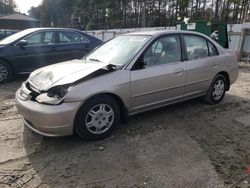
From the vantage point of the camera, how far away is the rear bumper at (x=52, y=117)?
11.3 ft

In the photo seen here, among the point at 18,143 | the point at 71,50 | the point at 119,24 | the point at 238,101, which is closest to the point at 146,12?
the point at 119,24

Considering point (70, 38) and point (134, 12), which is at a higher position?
point (134, 12)

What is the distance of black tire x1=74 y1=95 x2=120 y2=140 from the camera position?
3.65 metres

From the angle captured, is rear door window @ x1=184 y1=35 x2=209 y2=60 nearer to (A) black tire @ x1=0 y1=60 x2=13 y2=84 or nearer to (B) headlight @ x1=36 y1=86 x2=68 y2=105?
(B) headlight @ x1=36 y1=86 x2=68 y2=105

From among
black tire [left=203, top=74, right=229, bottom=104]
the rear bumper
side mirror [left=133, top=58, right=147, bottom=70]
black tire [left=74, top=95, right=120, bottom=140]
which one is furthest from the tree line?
the rear bumper

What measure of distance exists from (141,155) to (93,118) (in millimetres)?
845

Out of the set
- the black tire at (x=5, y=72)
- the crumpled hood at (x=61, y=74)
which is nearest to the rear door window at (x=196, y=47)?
the crumpled hood at (x=61, y=74)

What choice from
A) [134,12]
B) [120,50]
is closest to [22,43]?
[120,50]

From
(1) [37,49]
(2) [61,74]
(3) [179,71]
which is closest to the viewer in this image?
(2) [61,74]

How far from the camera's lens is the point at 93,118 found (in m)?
3.79

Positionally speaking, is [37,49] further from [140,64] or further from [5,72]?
[140,64]

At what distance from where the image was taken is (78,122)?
3648 mm

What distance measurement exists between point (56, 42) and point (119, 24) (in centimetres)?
3390

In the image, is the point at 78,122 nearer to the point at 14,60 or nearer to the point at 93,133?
the point at 93,133
